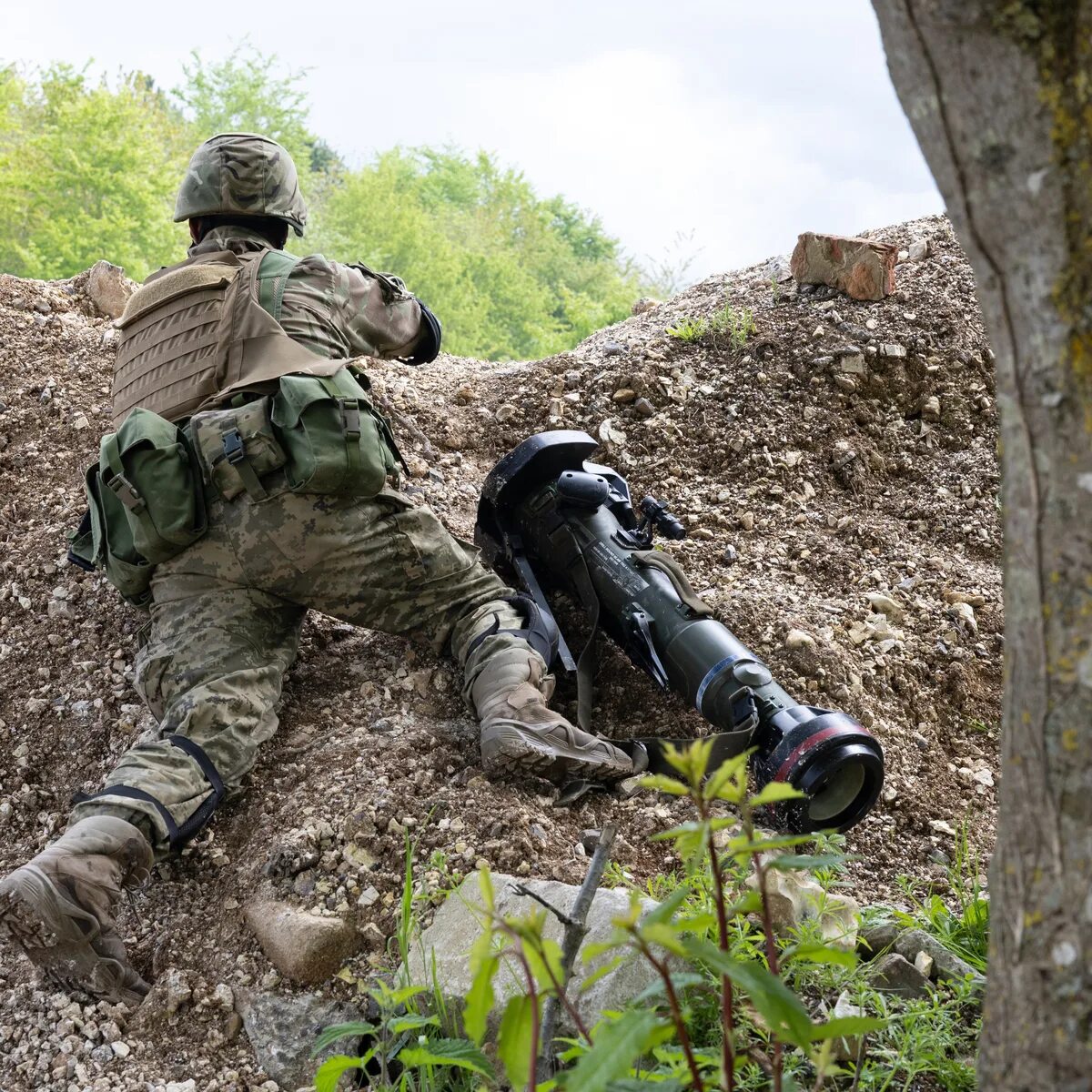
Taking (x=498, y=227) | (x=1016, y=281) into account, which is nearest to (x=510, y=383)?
(x=1016, y=281)

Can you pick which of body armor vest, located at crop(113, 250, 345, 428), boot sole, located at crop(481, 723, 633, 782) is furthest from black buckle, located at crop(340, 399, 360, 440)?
boot sole, located at crop(481, 723, 633, 782)

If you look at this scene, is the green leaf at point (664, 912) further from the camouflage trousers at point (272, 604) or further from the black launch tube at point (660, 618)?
the camouflage trousers at point (272, 604)

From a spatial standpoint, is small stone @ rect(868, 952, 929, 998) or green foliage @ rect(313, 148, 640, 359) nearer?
small stone @ rect(868, 952, 929, 998)

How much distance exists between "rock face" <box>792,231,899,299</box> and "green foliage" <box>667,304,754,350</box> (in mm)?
337

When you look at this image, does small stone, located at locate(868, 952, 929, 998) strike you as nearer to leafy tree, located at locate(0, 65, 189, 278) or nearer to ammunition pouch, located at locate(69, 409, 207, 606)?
ammunition pouch, located at locate(69, 409, 207, 606)

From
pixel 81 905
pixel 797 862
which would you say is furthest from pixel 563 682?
pixel 797 862

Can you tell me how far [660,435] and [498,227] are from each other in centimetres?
2891

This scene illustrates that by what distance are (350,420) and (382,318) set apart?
2.13 feet

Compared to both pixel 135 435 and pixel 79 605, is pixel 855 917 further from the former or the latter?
pixel 79 605

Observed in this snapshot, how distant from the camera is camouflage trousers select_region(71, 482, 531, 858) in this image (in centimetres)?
283

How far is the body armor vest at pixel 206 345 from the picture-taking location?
315cm

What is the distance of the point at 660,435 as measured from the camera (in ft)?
13.8

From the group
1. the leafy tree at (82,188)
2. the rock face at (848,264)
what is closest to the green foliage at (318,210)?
the leafy tree at (82,188)

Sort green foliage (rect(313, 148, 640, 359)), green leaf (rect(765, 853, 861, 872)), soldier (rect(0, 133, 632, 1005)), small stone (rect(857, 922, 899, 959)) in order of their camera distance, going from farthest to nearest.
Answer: green foliage (rect(313, 148, 640, 359)) < soldier (rect(0, 133, 632, 1005)) < small stone (rect(857, 922, 899, 959)) < green leaf (rect(765, 853, 861, 872))
